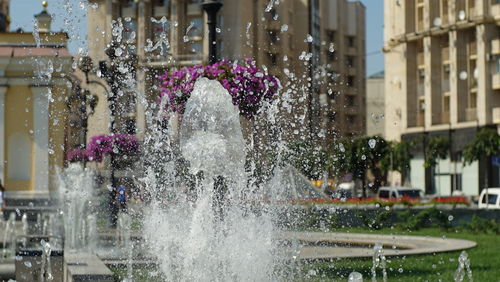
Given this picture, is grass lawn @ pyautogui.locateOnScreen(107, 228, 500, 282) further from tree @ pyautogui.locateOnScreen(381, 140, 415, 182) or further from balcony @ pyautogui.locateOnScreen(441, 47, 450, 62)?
balcony @ pyautogui.locateOnScreen(441, 47, 450, 62)

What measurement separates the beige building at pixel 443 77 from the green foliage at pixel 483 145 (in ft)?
6.30

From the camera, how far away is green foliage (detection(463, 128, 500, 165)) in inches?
1506

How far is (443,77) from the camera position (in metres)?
45.0

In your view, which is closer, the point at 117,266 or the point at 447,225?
the point at 117,266

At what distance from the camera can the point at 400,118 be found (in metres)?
46.8

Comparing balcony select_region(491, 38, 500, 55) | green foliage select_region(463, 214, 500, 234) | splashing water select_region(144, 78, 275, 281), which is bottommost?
green foliage select_region(463, 214, 500, 234)

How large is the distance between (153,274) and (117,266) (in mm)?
1230

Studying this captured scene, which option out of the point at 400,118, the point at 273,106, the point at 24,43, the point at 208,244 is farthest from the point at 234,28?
the point at 208,244

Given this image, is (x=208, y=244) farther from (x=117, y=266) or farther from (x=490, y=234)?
(x=490, y=234)

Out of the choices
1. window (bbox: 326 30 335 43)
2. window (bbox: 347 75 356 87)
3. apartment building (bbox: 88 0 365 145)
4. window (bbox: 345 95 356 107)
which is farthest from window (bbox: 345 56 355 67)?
window (bbox: 326 30 335 43)

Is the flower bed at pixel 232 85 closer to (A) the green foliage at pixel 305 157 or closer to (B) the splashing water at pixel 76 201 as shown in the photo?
(B) the splashing water at pixel 76 201

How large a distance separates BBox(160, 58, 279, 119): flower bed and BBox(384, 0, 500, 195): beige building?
102 feet

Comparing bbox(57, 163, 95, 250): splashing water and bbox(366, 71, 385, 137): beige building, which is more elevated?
bbox(366, 71, 385, 137): beige building

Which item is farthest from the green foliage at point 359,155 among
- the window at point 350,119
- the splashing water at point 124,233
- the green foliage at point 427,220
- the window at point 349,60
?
the window at point 349,60
